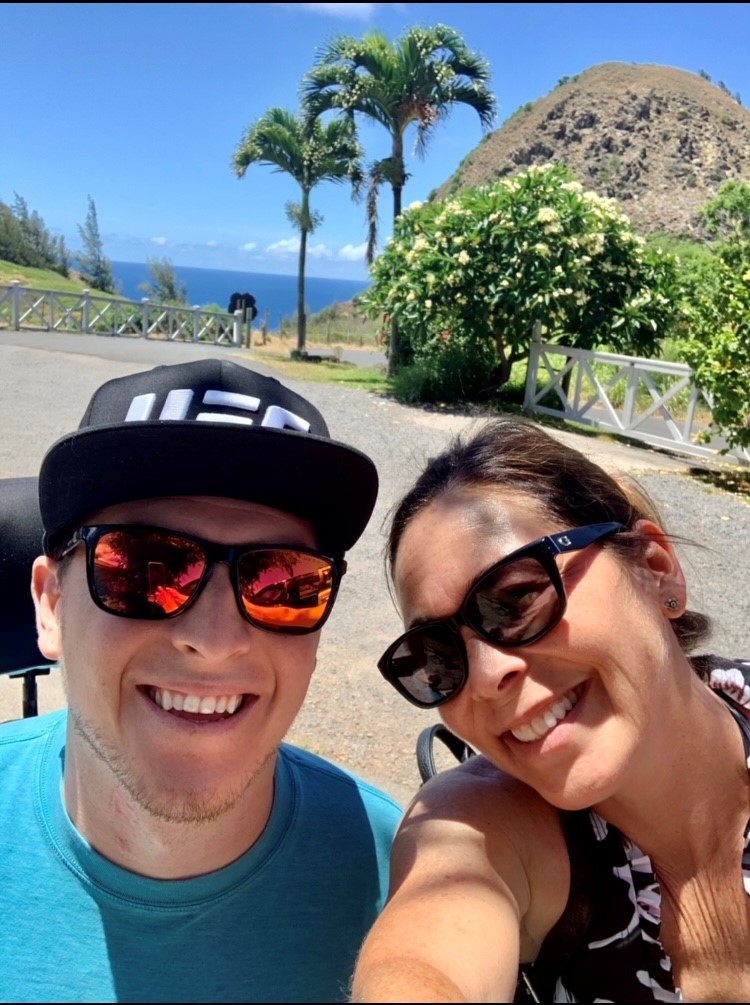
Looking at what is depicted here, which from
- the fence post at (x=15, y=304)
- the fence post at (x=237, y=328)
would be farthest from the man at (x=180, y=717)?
the fence post at (x=237, y=328)

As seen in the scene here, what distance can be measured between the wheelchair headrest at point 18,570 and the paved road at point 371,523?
928mm

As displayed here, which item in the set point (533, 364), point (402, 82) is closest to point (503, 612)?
point (533, 364)

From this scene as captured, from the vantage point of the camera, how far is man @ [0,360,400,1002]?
52.2 inches

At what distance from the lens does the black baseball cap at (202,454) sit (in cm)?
135

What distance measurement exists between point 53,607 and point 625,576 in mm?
1055

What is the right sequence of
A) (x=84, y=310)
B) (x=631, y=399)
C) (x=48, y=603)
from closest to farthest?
(x=48, y=603)
(x=631, y=399)
(x=84, y=310)

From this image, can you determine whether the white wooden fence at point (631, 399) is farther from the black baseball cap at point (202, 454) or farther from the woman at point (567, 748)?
the black baseball cap at point (202, 454)

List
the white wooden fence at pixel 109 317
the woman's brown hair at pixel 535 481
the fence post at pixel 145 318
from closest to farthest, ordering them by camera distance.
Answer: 1. the woman's brown hair at pixel 535 481
2. the white wooden fence at pixel 109 317
3. the fence post at pixel 145 318

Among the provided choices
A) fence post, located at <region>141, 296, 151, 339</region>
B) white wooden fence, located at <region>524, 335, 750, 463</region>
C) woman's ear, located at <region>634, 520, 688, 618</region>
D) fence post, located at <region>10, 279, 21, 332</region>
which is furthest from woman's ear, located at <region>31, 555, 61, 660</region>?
fence post, located at <region>141, 296, 151, 339</region>

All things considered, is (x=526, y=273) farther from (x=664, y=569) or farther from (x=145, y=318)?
(x=145, y=318)

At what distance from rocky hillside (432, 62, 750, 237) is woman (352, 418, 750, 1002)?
76.0m

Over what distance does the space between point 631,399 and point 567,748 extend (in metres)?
11.5

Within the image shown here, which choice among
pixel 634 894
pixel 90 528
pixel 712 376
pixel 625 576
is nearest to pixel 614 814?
pixel 634 894

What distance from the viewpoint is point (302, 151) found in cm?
2181
